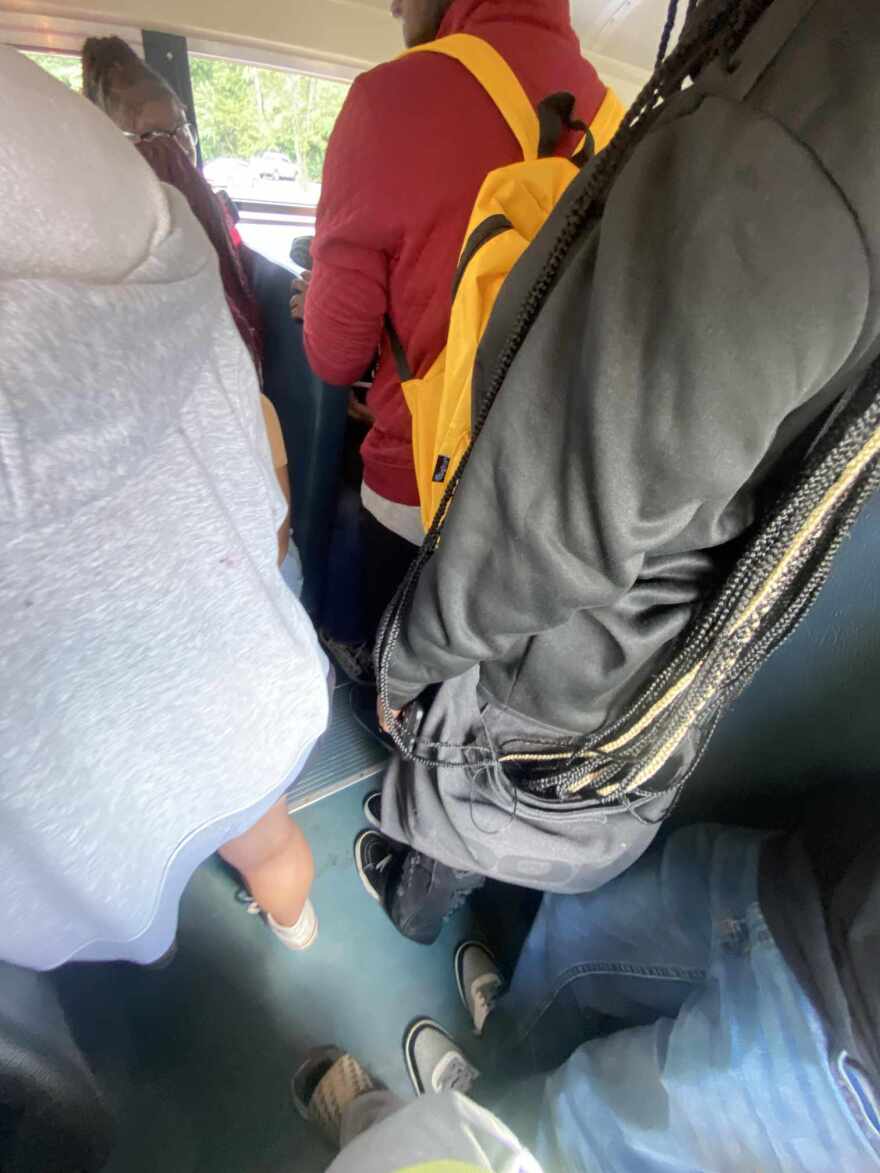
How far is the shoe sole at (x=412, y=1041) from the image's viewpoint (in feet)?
3.57

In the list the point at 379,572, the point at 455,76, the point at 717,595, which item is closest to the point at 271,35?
the point at 455,76

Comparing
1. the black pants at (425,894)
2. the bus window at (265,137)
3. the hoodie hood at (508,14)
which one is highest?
the hoodie hood at (508,14)

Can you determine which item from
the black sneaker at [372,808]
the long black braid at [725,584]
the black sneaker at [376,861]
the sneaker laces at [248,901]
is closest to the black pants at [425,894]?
the black sneaker at [376,861]

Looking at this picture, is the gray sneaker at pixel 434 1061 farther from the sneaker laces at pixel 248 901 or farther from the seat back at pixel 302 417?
the seat back at pixel 302 417

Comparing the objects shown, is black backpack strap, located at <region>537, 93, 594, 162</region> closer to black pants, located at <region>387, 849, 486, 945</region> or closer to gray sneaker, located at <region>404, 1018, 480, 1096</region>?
black pants, located at <region>387, 849, 486, 945</region>

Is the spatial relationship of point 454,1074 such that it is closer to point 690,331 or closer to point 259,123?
point 690,331

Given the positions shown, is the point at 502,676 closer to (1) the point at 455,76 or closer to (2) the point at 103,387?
(2) the point at 103,387

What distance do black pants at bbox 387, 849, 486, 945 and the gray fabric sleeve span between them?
2.64 feet

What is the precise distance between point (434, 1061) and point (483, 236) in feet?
4.51

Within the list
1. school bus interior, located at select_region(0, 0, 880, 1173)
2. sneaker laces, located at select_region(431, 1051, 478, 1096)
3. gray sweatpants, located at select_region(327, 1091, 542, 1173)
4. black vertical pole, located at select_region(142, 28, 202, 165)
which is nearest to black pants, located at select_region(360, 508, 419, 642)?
school bus interior, located at select_region(0, 0, 880, 1173)

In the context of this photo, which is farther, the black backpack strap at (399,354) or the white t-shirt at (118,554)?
the black backpack strap at (399,354)

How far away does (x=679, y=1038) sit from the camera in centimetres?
67

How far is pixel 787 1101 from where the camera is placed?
571mm

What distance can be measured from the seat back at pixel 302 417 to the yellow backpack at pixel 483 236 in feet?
1.65
